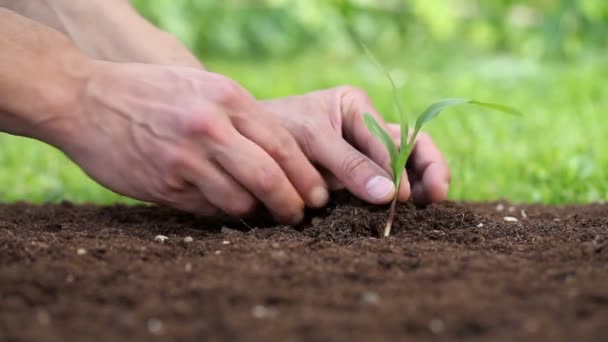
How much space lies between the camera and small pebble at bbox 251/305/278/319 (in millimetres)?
1287

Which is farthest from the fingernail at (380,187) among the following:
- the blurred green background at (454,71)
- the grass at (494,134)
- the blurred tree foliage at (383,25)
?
the blurred tree foliage at (383,25)

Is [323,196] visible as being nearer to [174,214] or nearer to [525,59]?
[174,214]

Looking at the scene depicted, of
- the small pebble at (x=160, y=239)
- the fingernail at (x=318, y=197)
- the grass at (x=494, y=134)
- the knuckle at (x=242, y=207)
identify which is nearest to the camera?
the small pebble at (x=160, y=239)

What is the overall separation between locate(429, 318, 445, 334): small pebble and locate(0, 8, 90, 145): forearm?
1.06m

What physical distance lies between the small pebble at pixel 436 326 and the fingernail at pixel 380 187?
797mm

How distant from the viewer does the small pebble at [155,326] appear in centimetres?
124

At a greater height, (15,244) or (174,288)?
(174,288)

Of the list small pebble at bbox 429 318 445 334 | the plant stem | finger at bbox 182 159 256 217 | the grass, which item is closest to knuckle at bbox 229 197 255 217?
finger at bbox 182 159 256 217

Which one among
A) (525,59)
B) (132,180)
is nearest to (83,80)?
(132,180)

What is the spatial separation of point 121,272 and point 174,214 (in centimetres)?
85

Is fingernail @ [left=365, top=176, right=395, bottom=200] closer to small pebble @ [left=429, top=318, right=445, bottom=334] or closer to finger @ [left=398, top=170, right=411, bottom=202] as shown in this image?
finger @ [left=398, top=170, right=411, bottom=202]

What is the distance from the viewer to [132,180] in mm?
1995

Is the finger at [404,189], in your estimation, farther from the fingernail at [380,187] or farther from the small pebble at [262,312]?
the small pebble at [262,312]

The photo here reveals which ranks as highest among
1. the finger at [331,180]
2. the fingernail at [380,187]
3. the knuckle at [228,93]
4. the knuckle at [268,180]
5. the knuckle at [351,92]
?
the knuckle at [228,93]
